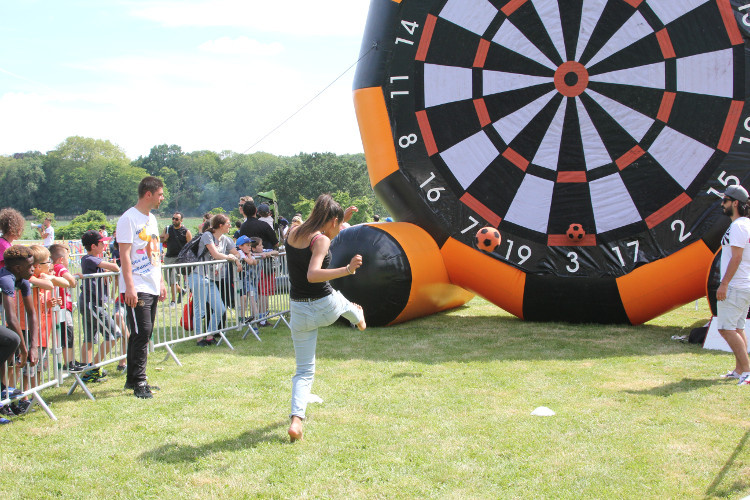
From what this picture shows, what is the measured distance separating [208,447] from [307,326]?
0.95m

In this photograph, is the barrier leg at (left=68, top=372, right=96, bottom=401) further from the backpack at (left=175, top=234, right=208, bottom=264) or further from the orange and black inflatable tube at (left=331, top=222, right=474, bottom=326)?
the orange and black inflatable tube at (left=331, top=222, right=474, bottom=326)

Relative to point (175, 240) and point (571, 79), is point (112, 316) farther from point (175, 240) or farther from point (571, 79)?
point (571, 79)

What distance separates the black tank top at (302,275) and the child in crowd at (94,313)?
235 cm

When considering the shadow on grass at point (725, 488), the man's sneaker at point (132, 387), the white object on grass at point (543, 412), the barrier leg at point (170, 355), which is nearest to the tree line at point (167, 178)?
the barrier leg at point (170, 355)

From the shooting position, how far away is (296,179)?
66.9 meters

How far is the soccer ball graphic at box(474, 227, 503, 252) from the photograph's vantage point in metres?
7.50

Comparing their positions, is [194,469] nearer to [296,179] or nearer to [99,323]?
[99,323]

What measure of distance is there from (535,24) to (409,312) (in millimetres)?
3765

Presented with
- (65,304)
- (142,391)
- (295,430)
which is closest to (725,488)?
(295,430)

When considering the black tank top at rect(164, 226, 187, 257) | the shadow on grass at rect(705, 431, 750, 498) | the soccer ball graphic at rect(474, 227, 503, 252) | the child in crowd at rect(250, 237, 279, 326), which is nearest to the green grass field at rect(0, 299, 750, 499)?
the shadow on grass at rect(705, 431, 750, 498)

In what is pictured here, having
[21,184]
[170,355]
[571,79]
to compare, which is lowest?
[170,355]

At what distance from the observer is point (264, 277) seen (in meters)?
8.32

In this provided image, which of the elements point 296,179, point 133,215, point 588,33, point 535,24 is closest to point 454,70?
point 535,24

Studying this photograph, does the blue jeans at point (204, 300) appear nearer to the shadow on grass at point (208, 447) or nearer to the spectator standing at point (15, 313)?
the spectator standing at point (15, 313)
